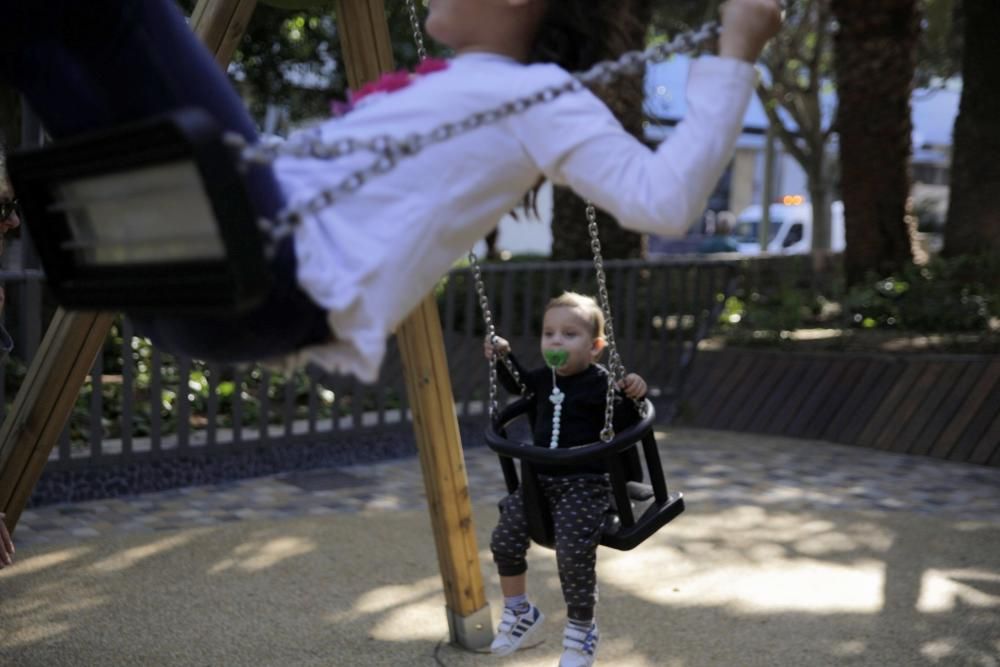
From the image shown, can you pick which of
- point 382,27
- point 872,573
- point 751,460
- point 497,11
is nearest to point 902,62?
point 751,460

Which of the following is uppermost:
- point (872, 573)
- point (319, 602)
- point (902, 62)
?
point (902, 62)

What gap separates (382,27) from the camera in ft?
11.8

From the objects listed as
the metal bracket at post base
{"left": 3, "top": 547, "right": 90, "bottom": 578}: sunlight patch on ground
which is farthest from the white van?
the metal bracket at post base

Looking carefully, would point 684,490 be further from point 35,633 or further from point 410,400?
point 35,633

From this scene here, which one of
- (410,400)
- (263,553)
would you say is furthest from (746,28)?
(263,553)

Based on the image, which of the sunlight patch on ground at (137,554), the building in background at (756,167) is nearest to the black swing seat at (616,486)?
the sunlight patch on ground at (137,554)

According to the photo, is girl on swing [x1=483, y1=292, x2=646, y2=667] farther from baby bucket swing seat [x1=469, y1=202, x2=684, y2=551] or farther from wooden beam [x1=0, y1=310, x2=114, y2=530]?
wooden beam [x1=0, y1=310, x2=114, y2=530]

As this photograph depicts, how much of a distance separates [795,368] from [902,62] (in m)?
3.10

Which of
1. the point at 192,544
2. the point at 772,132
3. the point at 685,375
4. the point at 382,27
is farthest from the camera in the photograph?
the point at 772,132

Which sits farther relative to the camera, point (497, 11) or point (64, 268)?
point (497, 11)

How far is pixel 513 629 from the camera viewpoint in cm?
325

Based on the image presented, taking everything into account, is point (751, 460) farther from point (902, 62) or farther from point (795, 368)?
point (902, 62)

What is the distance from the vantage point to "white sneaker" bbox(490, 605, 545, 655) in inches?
126

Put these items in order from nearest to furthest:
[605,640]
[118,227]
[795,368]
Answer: [118,227]
[605,640]
[795,368]
